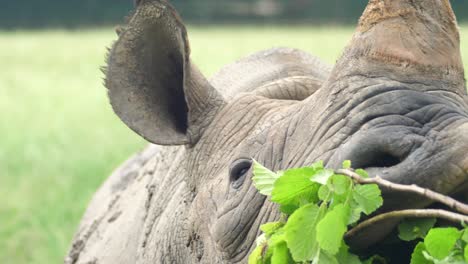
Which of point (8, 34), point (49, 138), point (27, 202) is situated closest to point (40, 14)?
point (8, 34)

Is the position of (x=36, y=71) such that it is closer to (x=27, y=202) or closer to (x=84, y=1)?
(x=27, y=202)

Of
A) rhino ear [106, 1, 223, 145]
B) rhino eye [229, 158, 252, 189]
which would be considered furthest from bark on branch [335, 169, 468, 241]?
rhino ear [106, 1, 223, 145]

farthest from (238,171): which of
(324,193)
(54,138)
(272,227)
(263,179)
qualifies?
(54,138)

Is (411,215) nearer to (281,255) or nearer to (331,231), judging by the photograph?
(331,231)

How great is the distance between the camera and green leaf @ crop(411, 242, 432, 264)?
2.58 metres

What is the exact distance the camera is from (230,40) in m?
24.5

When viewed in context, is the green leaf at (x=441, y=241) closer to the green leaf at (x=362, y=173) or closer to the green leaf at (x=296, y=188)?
the green leaf at (x=362, y=173)

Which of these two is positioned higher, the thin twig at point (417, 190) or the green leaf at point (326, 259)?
the thin twig at point (417, 190)

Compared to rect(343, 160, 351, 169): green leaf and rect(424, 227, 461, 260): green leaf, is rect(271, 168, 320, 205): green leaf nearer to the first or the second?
rect(343, 160, 351, 169): green leaf

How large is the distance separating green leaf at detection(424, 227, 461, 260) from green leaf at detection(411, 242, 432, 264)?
8 centimetres

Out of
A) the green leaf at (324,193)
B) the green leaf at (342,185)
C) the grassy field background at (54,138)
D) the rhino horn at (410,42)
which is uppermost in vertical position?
the rhino horn at (410,42)

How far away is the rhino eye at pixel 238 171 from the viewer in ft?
11.2

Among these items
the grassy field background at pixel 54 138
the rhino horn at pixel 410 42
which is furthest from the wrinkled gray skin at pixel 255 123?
the grassy field background at pixel 54 138

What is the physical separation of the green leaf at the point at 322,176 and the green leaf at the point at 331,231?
0.09 metres
